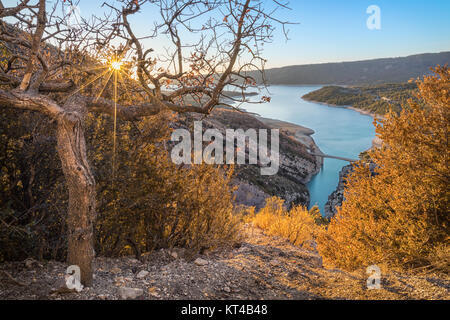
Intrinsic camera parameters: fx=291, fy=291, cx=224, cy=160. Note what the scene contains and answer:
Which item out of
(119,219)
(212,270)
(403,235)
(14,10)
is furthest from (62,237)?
(403,235)

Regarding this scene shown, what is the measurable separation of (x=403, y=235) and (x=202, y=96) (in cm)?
414

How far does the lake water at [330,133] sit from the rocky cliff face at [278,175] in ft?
6.50

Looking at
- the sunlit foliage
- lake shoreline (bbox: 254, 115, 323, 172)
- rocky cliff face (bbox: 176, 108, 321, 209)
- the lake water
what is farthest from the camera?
lake shoreline (bbox: 254, 115, 323, 172)

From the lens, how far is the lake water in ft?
140

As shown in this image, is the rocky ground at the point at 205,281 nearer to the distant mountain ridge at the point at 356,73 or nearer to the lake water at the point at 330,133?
the lake water at the point at 330,133

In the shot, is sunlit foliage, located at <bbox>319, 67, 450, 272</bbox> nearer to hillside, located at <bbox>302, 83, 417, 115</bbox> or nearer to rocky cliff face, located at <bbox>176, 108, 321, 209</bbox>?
rocky cliff face, located at <bbox>176, 108, 321, 209</bbox>

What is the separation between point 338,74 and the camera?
12250 centimetres

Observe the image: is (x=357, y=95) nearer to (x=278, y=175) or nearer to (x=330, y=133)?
(x=330, y=133)

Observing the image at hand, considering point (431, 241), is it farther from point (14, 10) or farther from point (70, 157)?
point (14, 10)

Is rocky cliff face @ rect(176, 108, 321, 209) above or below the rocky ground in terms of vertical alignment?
below

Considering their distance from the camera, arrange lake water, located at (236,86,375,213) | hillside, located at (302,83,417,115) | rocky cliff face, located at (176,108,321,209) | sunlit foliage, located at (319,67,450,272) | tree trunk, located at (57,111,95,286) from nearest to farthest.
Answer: tree trunk, located at (57,111,95,286) < sunlit foliage, located at (319,67,450,272) < rocky cliff face, located at (176,108,321,209) < lake water, located at (236,86,375,213) < hillside, located at (302,83,417,115)

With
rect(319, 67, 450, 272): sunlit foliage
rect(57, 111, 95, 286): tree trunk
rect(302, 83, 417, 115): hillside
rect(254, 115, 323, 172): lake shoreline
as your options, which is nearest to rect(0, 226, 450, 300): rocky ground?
rect(57, 111, 95, 286): tree trunk

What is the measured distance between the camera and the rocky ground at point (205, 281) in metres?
2.64

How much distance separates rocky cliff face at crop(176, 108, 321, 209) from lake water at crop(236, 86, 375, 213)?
1.98 meters
